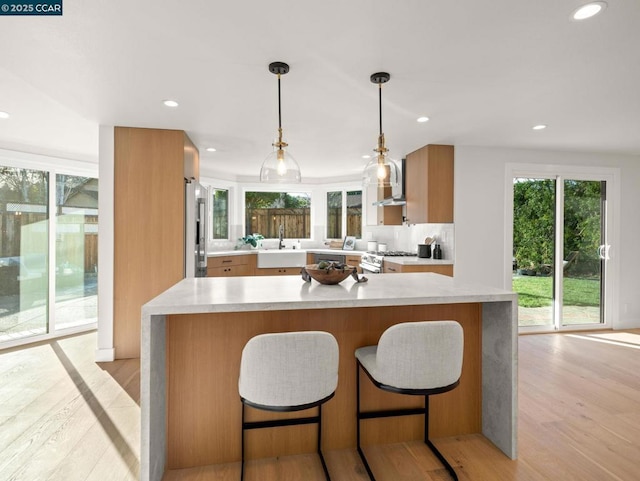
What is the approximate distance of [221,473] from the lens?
1933 mm

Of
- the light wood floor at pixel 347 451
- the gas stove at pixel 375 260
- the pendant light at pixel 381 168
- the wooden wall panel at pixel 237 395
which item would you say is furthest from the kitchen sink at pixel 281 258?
the wooden wall panel at pixel 237 395

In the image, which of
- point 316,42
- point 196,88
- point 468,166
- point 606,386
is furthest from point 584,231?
point 196,88

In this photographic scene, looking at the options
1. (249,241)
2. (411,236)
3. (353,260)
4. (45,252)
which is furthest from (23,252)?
(411,236)

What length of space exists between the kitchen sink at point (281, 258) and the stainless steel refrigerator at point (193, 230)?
209 centimetres

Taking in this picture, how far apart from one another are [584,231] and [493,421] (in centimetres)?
375

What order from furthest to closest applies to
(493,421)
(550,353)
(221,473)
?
(550,353) < (493,421) < (221,473)

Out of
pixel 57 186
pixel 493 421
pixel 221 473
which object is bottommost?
pixel 221 473

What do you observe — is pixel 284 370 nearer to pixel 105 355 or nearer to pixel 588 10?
pixel 588 10

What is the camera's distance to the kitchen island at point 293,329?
177cm

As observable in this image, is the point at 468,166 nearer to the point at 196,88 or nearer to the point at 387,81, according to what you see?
the point at 387,81

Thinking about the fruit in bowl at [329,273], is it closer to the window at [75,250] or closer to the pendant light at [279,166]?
the pendant light at [279,166]

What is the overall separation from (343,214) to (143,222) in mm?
3894

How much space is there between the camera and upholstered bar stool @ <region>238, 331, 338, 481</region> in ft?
5.21

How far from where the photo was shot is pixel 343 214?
676 centimetres
